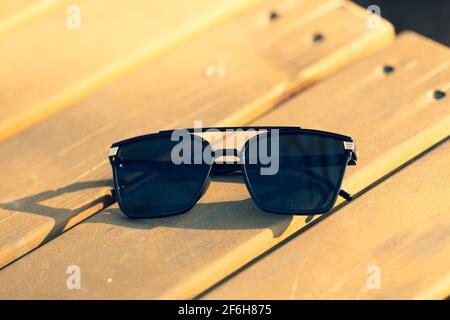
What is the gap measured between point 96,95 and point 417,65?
722 millimetres

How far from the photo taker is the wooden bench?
1.19 m

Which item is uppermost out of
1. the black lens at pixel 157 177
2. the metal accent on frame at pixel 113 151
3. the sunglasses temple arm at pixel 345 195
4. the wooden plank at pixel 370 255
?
the metal accent on frame at pixel 113 151

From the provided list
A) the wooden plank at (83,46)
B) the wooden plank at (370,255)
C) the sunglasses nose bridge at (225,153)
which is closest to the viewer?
the wooden plank at (370,255)

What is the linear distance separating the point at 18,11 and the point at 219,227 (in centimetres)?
90

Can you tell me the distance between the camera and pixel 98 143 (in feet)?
4.81

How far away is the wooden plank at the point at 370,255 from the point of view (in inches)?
45.1

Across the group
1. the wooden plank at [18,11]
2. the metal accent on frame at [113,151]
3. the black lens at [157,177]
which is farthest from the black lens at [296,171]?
the wooden plank at [18,11]

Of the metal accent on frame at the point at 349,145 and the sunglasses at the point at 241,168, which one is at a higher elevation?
the metal accent on frame at the point at 349,145

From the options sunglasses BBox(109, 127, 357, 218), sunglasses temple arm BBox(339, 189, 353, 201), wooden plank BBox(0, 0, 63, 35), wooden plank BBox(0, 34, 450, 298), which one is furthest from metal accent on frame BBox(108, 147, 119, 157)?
wooden plank BBox(0, 0, 63, 35)

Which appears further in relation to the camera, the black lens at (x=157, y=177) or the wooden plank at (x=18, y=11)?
the wooden plank at (x=18, y=11)

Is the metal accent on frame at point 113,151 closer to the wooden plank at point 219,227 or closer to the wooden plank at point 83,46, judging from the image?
the wooden plank at point 219,227

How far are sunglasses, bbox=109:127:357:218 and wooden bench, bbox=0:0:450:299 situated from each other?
30mm

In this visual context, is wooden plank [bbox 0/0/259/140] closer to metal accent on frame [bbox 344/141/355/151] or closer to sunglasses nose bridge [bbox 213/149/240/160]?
sunglasses nose bridge [bbox 213/149/240/160]

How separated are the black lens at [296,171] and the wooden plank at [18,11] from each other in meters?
0.78
